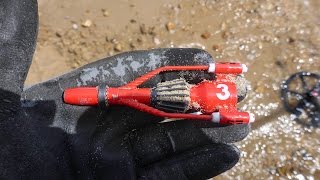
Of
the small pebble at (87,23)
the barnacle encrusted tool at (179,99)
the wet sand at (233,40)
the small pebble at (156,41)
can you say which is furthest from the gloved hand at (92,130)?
the small pebble at (87,23)

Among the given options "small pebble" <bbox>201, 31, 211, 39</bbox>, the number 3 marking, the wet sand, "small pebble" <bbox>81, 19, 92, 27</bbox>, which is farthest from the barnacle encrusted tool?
"small pebble" <bbox>81, 19, 92, 27</bbox>

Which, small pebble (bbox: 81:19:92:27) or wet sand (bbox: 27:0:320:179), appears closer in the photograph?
wet sand (bbox: 27:0:320:179)

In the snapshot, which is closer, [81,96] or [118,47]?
[81,96]

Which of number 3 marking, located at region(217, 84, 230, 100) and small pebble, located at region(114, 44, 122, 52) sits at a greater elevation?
number 3 marking, located at region(217, 84, 230, 100)

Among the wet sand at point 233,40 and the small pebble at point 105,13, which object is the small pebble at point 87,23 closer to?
the wet sand at point 233,40

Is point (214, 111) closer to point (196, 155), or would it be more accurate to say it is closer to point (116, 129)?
point (196, 155)

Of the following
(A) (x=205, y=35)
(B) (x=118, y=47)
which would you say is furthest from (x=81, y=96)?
(A) (x=205, y=35)

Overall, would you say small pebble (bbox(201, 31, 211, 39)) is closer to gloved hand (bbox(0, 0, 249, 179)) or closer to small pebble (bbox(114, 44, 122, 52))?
small pebble (bbox(114, 44, 122, 52))

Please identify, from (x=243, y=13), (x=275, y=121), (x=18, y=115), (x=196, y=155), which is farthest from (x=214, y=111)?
(x=243, y=13)

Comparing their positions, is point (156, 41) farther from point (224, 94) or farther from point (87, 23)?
point (224, 94)
